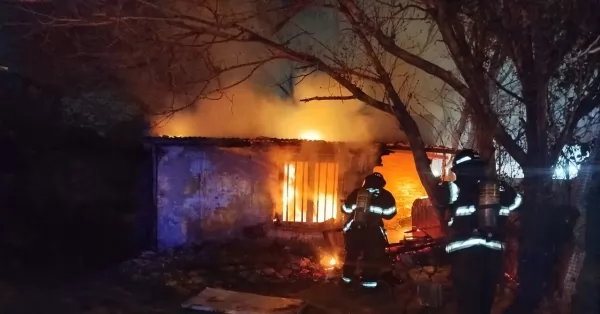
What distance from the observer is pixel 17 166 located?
11.0 m

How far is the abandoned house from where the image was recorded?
1127cm

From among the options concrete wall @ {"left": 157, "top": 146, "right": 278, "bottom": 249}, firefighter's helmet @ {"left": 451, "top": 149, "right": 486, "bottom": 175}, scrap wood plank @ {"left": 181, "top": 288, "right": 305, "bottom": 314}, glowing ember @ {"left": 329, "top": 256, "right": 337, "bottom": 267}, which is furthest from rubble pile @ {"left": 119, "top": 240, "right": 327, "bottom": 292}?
firefighter's helmet @ {"left": 451, "top": 149, "right": 486, "bottom": 175}

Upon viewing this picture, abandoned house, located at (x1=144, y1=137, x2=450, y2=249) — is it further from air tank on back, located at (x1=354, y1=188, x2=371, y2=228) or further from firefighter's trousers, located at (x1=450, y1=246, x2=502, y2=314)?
firefighter's trousers, located at (x1=450, y1=246, x2=502, y2=314)

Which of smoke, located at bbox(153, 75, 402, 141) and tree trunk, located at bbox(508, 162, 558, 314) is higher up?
smoke, located at bbox(153, 75, 402, 141)

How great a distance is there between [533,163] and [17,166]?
9518 millimetres

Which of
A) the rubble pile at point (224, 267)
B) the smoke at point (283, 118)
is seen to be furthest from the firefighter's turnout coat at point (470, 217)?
the smoke at point (283, 118)

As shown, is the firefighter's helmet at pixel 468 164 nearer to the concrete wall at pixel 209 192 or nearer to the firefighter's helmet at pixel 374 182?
the firefighter's helmet at pixel 374 182

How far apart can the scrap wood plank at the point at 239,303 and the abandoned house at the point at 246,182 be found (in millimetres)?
3819

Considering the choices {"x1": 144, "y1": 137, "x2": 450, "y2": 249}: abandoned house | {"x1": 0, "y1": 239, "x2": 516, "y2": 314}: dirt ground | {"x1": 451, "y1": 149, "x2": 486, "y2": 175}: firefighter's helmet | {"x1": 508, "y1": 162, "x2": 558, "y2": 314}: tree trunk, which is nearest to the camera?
{"x1": 451, "y1": 149, "x2": 486, "y2": 175}: firefighter's helmet

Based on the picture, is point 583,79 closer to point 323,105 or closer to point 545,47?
point 545,47

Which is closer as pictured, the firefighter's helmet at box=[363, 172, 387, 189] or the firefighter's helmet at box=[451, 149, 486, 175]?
the firefighter's helmet at box=[451, 149, 486, 175]

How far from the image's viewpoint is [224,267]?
9.98 metres

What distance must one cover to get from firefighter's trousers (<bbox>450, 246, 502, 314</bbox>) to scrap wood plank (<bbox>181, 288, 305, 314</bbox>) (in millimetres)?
2136

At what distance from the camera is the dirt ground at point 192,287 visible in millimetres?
7660
